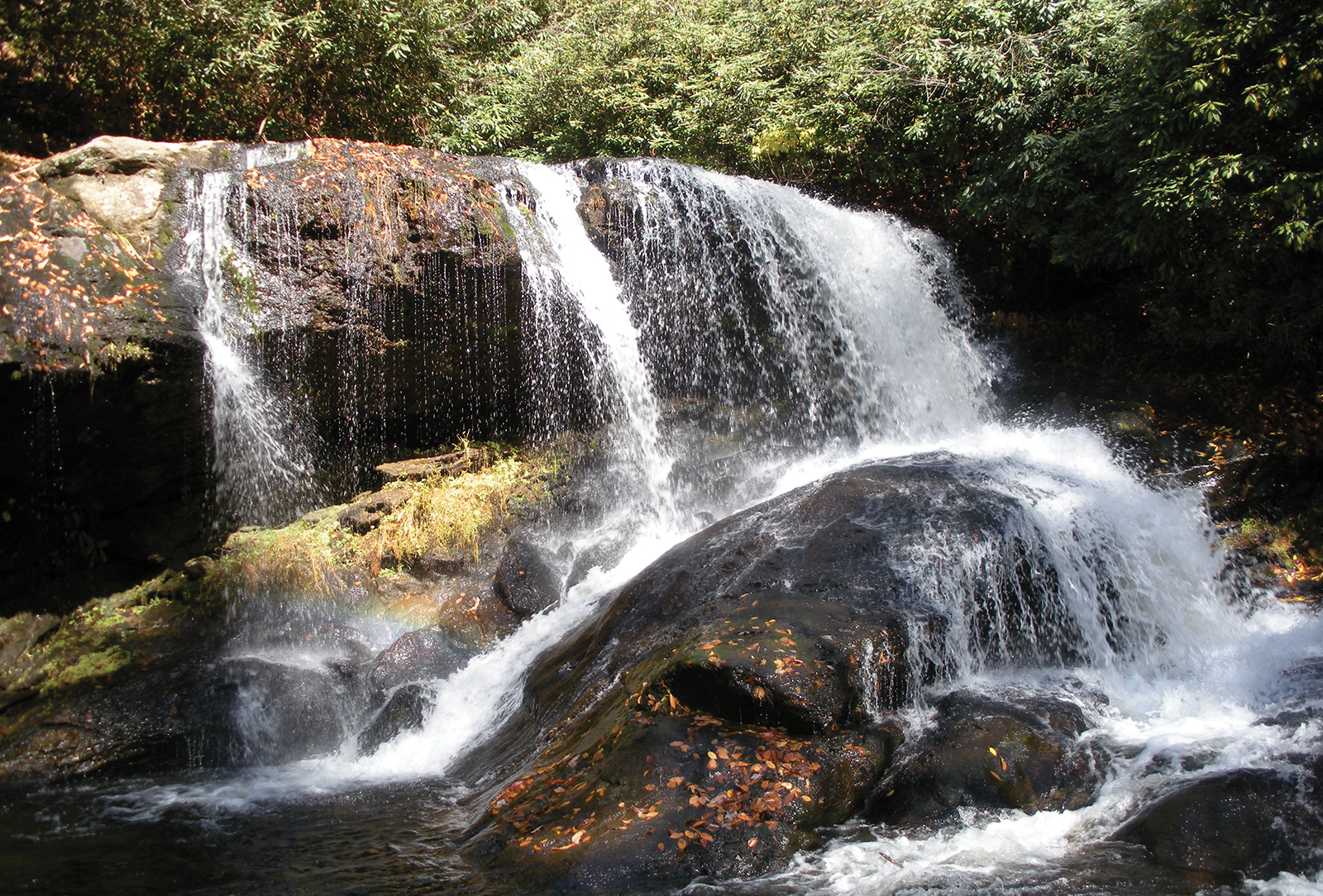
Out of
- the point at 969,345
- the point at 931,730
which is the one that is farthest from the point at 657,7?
the point at 931,730

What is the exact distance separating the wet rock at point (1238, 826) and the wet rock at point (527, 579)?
5047mm

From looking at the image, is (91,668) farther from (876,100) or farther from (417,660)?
(876,100)

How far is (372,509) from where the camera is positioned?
323 inches

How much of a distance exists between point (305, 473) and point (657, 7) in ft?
36.5

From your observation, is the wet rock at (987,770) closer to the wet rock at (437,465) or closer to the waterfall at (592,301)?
the waterfall at (592,301)

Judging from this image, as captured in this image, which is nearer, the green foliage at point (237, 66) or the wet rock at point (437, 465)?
the wet rock at point (437, 465)

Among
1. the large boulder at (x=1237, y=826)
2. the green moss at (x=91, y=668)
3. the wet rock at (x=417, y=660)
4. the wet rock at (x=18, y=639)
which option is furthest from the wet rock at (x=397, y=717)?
the large boulder at (x=1237, y=826)

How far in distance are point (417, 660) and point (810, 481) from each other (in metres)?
4.15

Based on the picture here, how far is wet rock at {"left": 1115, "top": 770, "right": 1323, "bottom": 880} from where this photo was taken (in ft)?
11.5

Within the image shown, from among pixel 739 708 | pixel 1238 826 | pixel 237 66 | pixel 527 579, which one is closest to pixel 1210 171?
pixel 1238 826

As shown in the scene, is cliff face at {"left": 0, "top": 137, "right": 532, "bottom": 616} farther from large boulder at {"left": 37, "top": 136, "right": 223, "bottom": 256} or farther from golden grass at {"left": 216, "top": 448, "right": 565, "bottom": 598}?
golden grass at {"left": 216, "top": 448, "right": 565, "bottom": 598}

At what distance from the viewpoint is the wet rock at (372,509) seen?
8117 mm

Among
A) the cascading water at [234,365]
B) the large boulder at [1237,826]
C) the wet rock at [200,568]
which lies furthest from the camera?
the wet rock at [200,568]

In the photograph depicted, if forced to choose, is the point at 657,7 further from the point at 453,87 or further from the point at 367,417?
the point at 367,417
